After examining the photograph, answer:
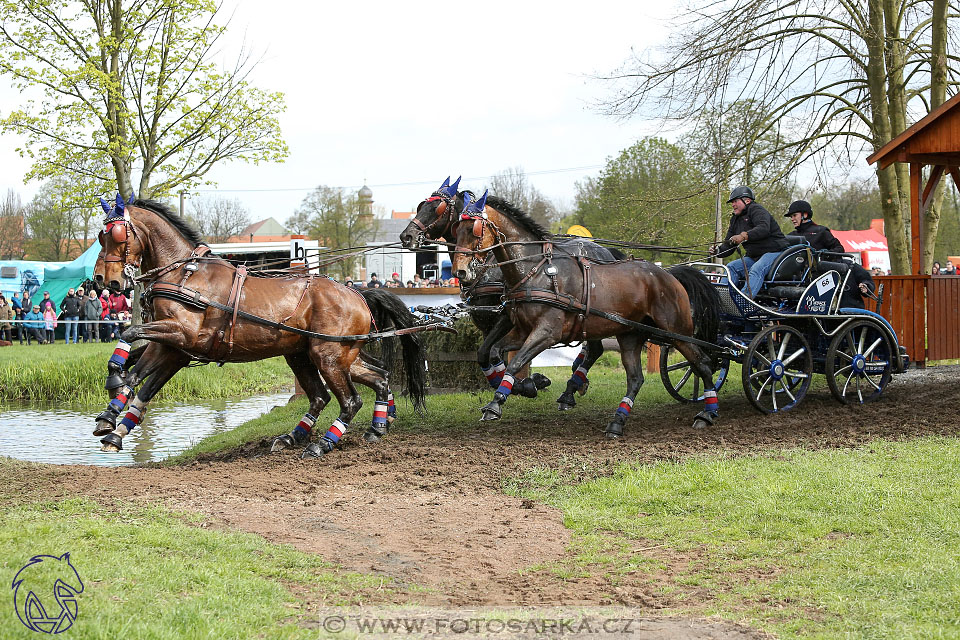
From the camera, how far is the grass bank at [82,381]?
15375 mm

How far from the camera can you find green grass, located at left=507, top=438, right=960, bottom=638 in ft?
13.6

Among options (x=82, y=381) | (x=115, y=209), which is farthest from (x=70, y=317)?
(x=115, y=209)

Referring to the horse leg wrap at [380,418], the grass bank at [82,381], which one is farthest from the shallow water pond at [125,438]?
the horse leg wrap at [380,418]

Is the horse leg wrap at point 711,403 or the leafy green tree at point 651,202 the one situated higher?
the leafy green tree at point 651,202

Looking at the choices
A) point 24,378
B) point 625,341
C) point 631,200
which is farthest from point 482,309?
point 24,378

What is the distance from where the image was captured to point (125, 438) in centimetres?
1171

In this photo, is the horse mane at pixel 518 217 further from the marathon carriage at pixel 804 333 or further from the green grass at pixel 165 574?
the green grass at pixel 165 574

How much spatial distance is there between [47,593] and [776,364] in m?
7.81

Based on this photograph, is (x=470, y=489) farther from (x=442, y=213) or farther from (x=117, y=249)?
(x=117, y=249)

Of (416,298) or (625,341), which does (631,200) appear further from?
(625,341)

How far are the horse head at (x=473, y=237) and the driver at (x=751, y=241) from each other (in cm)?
298

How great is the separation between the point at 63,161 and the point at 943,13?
1566 centimetres

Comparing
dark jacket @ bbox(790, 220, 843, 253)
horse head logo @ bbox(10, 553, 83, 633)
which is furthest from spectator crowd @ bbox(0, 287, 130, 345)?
horse head logo @ bbox(10, 553, 83, 633)

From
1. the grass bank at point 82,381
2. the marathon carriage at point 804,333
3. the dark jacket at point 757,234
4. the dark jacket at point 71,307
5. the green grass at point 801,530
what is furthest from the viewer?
the dark jacket at point 71,307
